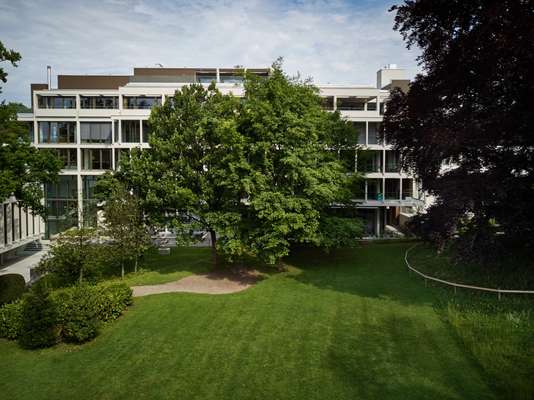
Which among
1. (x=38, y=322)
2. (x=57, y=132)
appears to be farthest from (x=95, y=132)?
(x=38, y=322)

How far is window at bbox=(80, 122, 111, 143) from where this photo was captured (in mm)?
49125

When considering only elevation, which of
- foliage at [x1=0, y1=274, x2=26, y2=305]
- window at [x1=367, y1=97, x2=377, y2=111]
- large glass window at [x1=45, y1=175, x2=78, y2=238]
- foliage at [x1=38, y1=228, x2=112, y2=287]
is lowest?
foliage at [x1=0, y1=274, x2=26, y2=305]

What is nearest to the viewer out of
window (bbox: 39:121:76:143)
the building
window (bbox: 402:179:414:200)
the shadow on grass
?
the shadow on grass

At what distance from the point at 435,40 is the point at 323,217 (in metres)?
12.1

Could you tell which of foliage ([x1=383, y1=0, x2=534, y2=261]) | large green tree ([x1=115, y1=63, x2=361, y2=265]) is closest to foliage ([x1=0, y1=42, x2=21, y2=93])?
large green tree ([x1=115, y1=63, x2=361, y2=265])

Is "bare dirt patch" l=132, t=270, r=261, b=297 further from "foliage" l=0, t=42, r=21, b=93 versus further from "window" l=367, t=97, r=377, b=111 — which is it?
"window" l=367, t=97, r=377, b=111

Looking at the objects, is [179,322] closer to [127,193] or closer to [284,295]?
[284,295]

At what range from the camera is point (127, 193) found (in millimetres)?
26266

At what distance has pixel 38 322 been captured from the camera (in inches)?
642

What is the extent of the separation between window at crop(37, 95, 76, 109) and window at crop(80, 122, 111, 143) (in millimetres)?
3012

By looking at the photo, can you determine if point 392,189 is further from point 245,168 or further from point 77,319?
point 77,319

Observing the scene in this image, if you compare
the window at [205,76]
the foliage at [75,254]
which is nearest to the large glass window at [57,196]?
the window at [205,76]

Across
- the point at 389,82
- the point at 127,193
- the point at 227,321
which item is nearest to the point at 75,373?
the point at 227,321

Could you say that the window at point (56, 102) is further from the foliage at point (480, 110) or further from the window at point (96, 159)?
the foliage at point (480, 110)
